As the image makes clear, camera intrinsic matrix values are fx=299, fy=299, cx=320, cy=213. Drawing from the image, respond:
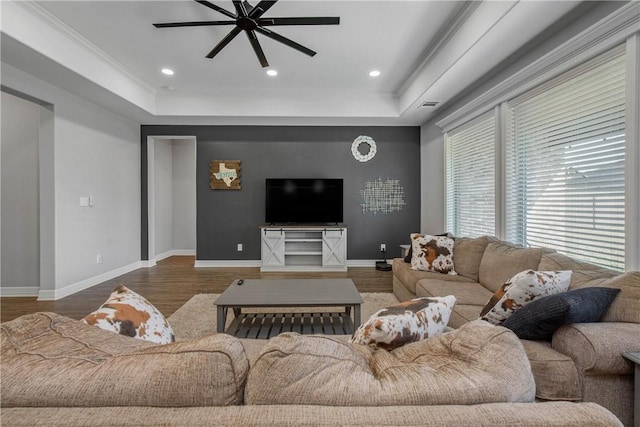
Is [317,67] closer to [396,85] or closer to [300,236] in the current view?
[396,85]

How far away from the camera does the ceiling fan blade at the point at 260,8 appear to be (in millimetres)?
2299

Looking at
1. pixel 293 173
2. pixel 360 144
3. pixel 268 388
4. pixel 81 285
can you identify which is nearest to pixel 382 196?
pixel 360 144

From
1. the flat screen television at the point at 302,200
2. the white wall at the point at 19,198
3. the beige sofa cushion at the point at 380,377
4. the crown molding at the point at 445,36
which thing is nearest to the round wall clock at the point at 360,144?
the flat screen television at the point at 302,200

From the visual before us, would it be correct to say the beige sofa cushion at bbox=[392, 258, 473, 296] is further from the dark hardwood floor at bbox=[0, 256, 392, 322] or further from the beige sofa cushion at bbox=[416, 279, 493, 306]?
the dark hardwood floor at bbox=[0, 256, 392, 322]

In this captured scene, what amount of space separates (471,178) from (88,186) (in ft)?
17.5

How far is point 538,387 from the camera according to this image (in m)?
1.32

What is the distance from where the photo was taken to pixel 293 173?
222 inches

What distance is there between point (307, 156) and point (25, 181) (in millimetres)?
4040

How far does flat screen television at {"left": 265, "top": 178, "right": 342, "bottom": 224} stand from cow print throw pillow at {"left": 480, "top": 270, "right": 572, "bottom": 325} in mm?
3980

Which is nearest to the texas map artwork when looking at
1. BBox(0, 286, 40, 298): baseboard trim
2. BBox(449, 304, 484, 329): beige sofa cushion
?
BBox(0, 286, 40, 298): baseboard trim

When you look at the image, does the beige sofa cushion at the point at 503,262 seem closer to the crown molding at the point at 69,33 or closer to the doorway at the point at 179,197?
the crown molding at the point at 69,33

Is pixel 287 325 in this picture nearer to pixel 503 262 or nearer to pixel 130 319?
pixel 130 319

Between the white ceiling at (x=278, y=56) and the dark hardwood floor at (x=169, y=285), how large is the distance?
2.65 m

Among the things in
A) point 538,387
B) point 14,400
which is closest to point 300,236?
point 538,387
